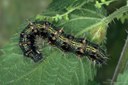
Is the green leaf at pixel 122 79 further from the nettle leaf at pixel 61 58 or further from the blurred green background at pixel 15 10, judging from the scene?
the blurred green background at pixel 15 10

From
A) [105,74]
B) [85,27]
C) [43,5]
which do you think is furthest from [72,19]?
[43,5]

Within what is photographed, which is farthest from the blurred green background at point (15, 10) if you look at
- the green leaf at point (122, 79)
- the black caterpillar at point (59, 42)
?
the green leaf at point (122, 79)

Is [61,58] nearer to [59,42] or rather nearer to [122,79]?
[59,42]

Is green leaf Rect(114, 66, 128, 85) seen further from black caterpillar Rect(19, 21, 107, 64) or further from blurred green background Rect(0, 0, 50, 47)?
blurred green background Rect(0, 0, 50, 47)

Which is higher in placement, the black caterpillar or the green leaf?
the black caterpillar

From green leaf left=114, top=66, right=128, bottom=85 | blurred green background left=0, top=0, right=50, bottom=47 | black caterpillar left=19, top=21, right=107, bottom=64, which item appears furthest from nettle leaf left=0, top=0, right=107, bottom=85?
blurred green background left=0, top=0, right=50, bottom=47

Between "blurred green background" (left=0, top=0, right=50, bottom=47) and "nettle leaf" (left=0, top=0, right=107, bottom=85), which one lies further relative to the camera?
"blurred green background" (left=0, top=0, right=50, bottom=47)

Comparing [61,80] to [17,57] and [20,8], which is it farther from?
[20,8]

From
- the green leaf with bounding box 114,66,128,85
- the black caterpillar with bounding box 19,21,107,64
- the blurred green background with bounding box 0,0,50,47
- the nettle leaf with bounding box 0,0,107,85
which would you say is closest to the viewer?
the green leaf with bounding box 114,66,128,85
